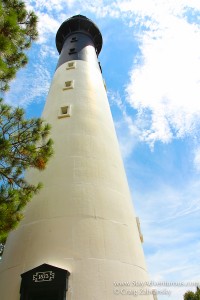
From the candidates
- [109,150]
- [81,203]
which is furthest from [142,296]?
[109,150]

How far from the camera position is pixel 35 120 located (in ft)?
18.1

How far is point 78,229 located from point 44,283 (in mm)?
1171

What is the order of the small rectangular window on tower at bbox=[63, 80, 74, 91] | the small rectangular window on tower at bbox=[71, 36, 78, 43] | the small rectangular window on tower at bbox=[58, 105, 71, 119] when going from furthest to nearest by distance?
the small rectangular window on tower at bbox=[71, 36, 78, 43] → the small rectangular window on tower at bbox=[63, 80, 74, 91] → the small rectangular window on tower at bbox=[58, 105, 71, 119]

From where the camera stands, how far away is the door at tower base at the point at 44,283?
4.96m

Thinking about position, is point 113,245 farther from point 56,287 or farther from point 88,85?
point 88,85

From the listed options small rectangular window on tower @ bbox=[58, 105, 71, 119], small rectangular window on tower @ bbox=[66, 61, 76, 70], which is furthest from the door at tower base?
small rectangular window on tower @ bbox=[66, 61, 76, 70]

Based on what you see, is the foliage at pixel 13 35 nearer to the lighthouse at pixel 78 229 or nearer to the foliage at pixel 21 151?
the foliage at pixel 21 151

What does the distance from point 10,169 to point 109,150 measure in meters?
3.47

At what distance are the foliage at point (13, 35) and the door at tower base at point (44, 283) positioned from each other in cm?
356

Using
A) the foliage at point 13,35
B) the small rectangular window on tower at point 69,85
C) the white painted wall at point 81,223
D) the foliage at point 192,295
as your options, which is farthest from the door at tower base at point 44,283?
the foliage at point 192,295

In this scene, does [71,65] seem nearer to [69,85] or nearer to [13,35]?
[69,85]

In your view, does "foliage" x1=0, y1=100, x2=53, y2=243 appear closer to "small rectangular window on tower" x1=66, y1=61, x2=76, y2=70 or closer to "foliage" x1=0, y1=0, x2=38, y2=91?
"foliage" x1=0, y1=0, x2=38, y2=91

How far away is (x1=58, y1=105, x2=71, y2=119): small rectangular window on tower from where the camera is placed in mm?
8682

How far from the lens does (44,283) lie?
5.10 meters
